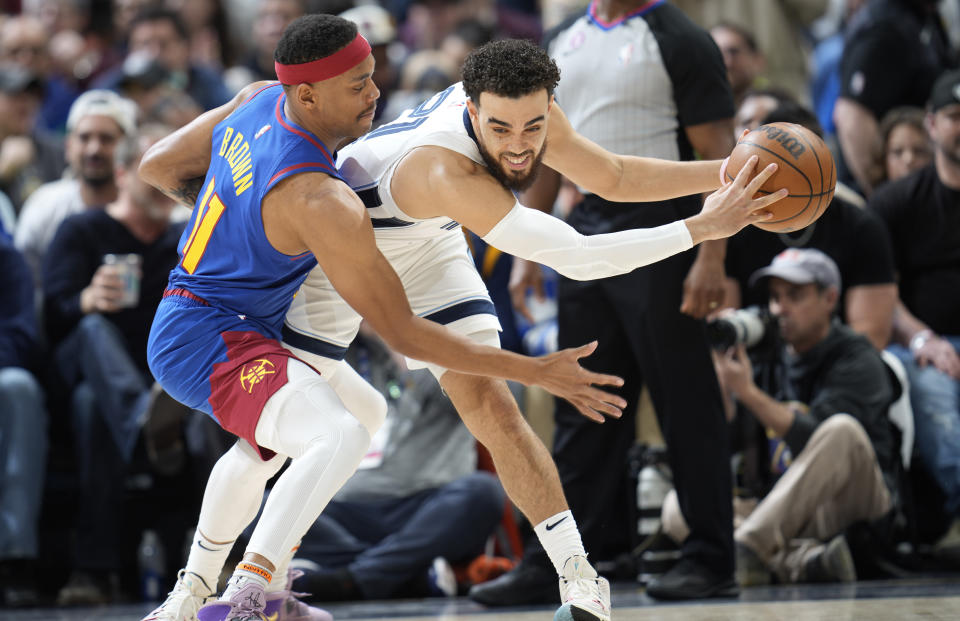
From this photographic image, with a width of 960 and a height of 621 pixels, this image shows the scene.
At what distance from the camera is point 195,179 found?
13.2ft

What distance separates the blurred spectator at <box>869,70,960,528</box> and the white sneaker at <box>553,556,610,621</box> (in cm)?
267

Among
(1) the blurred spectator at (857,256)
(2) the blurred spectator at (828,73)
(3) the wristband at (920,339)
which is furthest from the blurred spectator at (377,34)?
(3) the wristband at (920,339)

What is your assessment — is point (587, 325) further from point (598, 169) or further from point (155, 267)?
point (155, 267)

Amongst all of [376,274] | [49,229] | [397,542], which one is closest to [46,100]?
[49,229]

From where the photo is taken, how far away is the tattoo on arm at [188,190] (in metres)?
4.02

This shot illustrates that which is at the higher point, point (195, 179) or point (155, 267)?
point (195, 179)

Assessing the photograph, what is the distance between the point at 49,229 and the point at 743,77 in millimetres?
4045

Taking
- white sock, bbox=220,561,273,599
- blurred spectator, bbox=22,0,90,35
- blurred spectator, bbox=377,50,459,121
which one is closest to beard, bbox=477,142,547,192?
white sock, bbox=220,561,273,599

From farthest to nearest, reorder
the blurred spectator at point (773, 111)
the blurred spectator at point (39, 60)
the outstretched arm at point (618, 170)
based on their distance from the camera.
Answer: the blurred spectator at point (39, 60) < the blurred spectator at point (773, 111) < the outstretched arm at point (618, 170)

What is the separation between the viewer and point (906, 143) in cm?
647

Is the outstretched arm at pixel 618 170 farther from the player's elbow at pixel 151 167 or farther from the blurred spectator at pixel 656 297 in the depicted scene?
the player's elbow at pixel 151 167

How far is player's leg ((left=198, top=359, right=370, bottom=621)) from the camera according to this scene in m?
3.37

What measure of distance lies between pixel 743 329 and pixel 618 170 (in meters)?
1.54

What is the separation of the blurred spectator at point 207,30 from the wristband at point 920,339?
5.51m
